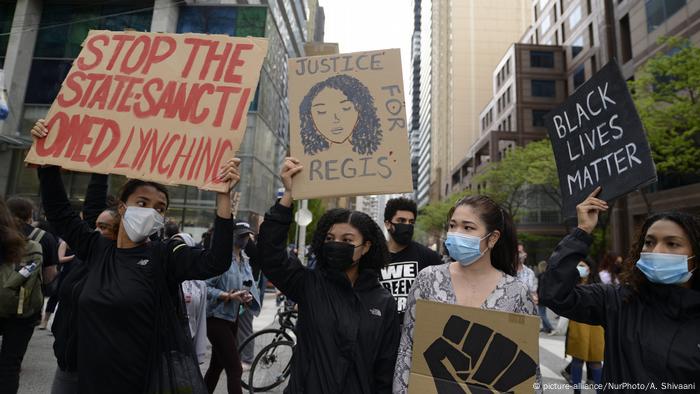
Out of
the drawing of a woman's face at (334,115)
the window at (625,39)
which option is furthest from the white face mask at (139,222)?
the window at (625,39)

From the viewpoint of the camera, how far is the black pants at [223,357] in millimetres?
4070

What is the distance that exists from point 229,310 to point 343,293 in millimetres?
2570

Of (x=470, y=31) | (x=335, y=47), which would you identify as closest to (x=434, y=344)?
(x=335, y=47)

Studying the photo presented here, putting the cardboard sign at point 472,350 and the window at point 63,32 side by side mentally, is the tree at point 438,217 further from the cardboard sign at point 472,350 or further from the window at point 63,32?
the cardboard sign at point 472,350

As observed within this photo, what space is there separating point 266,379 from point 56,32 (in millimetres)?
25403

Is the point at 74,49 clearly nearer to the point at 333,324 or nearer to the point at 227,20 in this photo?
the point at 227,20

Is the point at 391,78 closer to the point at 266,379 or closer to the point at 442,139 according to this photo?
the point at 266,379

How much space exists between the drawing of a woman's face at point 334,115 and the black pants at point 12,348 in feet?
8.86

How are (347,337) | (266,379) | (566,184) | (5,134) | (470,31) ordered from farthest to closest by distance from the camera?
1. (470,31)
2. (5,134)
3. (266,379)
4. (566,184)
5. (347,337)

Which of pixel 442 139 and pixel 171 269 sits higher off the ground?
pixel 442 139

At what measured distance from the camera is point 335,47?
18.0 meters

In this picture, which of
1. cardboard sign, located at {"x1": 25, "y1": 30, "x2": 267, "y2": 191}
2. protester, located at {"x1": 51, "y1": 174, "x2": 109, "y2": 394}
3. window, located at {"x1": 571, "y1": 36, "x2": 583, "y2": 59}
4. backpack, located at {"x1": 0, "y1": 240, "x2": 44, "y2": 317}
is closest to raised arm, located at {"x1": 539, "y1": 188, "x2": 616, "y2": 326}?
cardboard sign, located at {"x1": 25, "y1": 30, "x2": 267, "y2": 191}

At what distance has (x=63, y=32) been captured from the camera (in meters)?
22.8

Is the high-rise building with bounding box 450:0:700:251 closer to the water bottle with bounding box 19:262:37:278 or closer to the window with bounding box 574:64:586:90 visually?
the window with bounding box 574:64:586:90
